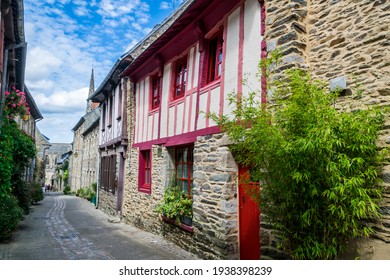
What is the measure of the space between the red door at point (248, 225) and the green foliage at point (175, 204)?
1.47 meters

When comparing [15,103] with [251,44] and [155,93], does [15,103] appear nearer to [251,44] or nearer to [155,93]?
[155,93]

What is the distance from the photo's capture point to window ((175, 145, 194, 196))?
6254 millimetres

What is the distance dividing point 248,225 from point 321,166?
224 cm

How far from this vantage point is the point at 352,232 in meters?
2.91

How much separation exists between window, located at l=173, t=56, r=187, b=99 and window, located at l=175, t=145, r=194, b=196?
1.21 meters

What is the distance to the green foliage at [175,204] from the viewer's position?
6039mm

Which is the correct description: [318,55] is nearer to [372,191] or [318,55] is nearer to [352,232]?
[372,191]

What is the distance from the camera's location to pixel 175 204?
6211 millimetres

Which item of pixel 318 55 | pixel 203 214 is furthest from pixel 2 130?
pixel 318 55

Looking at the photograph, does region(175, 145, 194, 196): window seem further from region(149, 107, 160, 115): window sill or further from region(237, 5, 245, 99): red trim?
region(237, 5, 245, 99): red trim

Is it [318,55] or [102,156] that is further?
[102,156]

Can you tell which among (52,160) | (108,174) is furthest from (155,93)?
(52,160)
